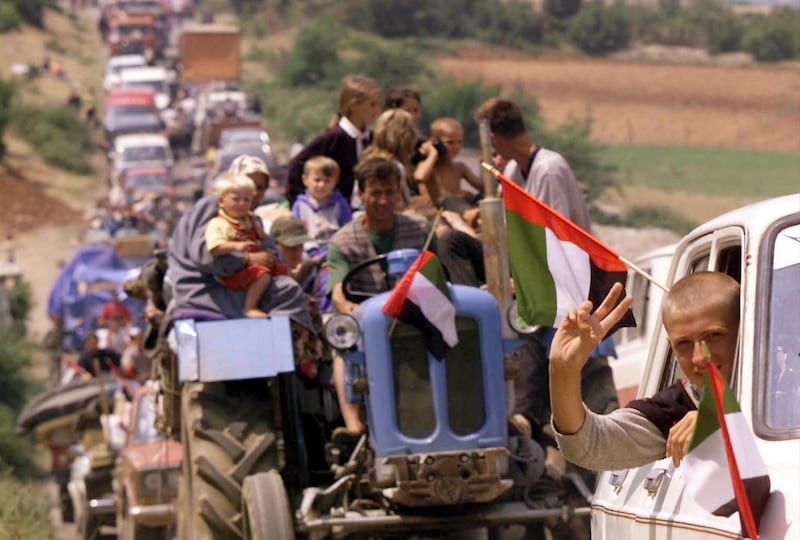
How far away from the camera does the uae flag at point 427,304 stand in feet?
26.6

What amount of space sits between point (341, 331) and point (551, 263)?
2910 millimetres

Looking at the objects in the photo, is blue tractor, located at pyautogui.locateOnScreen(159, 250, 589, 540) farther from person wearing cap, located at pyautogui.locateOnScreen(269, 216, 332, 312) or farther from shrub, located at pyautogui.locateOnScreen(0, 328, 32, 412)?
shrub, located at pyautogui.locateOnScreen(0, 328, 32, 412)

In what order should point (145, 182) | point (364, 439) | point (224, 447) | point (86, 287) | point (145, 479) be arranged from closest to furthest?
1. point (364, 439)
2. point (224, 447)
3. point (145, 479)
4. point (86, 287)
5. point (145, 182)

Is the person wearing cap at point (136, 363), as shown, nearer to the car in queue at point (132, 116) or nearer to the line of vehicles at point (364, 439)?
the line of vehicles at point (364, 439)

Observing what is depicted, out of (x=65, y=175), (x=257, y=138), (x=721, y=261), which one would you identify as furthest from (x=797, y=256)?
(x=65, y=175)

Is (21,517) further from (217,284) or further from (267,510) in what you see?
(267,510)

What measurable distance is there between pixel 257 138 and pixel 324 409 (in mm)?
47162

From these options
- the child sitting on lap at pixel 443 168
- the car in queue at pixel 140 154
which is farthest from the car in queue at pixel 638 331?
the car in queue at pixel 140 154

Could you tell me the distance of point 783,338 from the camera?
173 inches

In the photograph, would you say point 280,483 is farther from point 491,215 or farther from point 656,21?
point 656,21

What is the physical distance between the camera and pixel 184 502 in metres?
9.95

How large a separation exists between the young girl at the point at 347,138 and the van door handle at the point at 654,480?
19.0 ft

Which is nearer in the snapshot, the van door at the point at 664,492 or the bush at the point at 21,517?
the van door at the point at 664,492

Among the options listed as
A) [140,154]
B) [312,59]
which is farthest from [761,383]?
[312,59]
